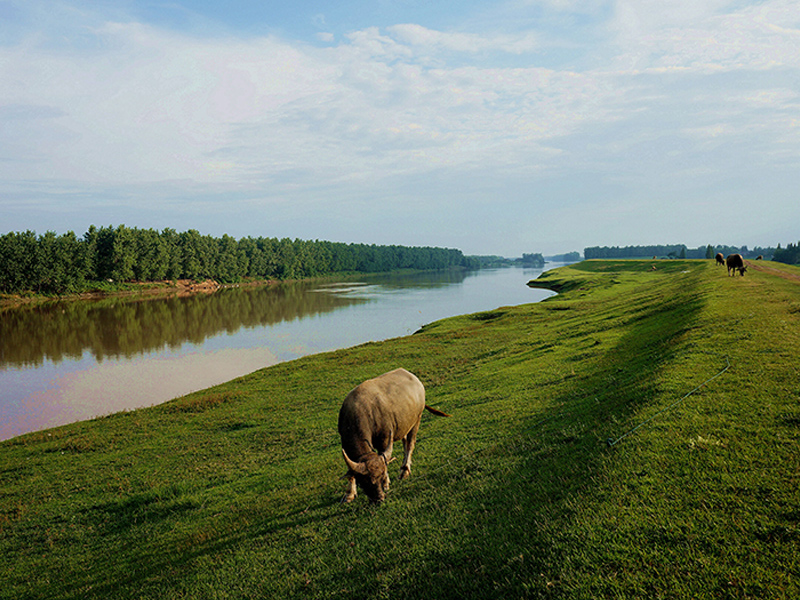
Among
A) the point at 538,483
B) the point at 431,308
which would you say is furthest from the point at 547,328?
the point at 431,308

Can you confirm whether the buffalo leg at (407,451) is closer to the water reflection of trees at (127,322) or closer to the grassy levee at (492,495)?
the grassy levee at (492,495)

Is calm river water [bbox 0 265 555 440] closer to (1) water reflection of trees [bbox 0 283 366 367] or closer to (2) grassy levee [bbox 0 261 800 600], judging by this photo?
(1) water reflection of trees [bbox 0 283 366 367]

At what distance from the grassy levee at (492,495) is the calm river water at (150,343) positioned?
10.5 m

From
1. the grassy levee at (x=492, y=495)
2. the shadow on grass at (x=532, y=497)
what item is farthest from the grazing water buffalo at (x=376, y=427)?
the shadow on grass at (x=532, y=497)

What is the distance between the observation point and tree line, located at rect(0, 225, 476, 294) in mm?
82125

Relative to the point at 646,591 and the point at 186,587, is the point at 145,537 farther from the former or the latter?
the point at 646,591

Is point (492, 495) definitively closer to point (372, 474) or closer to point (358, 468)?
point (372, 474)

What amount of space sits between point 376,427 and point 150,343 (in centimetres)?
4665

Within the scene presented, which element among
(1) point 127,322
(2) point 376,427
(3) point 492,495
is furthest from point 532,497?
(1) point 127,322

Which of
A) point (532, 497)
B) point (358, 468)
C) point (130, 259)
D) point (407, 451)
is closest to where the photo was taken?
point (532, 497)

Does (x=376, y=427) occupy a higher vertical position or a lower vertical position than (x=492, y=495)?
higher

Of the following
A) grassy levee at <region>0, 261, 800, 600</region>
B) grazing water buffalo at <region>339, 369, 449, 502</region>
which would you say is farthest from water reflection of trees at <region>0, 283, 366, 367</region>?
grazing water buffalo at <region>339, 369, 449, 502</region>

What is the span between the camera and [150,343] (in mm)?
47156

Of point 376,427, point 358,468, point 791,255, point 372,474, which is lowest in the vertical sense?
point 372,474
